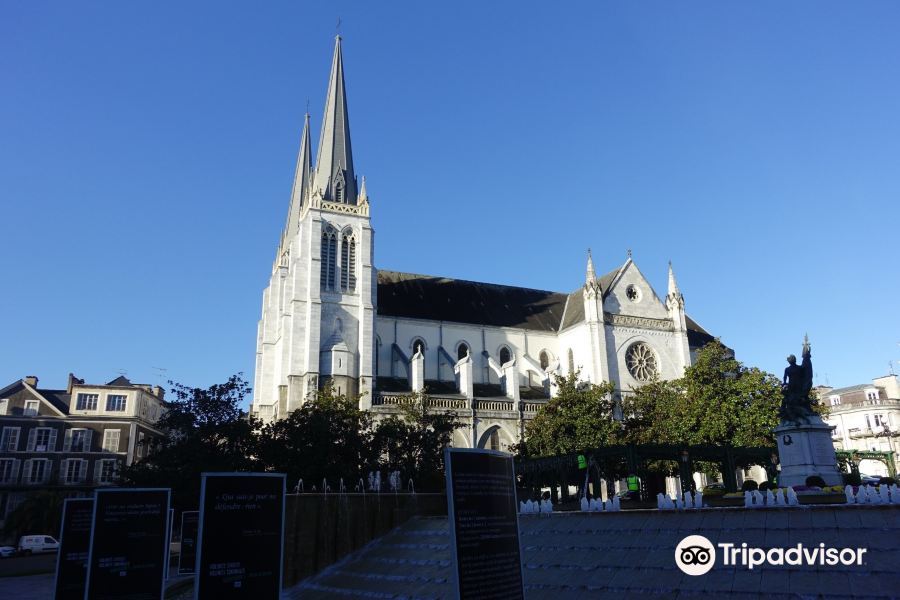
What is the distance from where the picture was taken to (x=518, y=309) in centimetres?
5816

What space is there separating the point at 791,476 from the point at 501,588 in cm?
1620

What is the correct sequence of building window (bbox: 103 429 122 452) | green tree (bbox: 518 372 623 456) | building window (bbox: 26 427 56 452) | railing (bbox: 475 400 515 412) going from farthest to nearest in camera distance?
building window (bbox: 103 429 122 452) → building window (bbox: 26 427 56 452) → railing (bbox: 475 400 515 412) → green tree (bbox: 518 372 623 456)

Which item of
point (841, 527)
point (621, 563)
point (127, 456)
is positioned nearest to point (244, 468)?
point (621, 563)

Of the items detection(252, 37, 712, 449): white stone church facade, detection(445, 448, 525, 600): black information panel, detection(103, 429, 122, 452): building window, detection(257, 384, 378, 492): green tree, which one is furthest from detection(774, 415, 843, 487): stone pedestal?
detection(103, 429, 122, 452): building window

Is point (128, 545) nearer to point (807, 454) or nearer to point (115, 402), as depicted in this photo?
point (807, 454)

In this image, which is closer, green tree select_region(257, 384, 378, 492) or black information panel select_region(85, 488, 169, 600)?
black information panel select_region(85, 488, 169, 600)

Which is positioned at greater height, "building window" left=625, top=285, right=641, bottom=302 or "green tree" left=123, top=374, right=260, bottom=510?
"building window" left=625, top=285, right=641, bottom=302

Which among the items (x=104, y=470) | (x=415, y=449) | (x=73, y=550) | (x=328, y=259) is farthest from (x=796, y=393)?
(x=104, y=470)

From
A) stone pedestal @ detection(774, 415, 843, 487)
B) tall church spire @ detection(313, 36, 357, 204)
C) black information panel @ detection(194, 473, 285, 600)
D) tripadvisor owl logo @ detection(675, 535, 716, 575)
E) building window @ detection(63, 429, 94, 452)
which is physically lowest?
tripadvisor owl logo @ detection(675, 535, 716, 575)

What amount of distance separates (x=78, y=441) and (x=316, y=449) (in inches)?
1365

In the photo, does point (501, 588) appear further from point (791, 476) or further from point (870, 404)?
point (870, 404)

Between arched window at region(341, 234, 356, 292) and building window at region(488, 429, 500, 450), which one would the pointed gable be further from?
arched window at region(341, 234, 356, 292)

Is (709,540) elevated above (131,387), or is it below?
below

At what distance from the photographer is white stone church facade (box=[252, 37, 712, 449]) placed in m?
44.8
